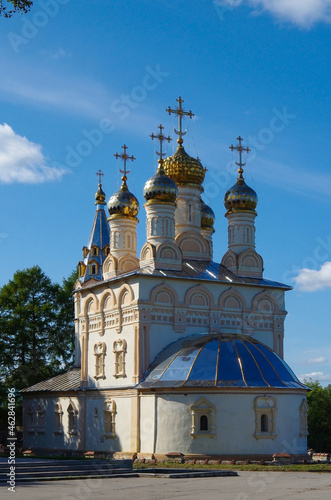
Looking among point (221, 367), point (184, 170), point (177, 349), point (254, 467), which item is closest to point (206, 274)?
point (177, 349)

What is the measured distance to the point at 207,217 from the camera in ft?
103

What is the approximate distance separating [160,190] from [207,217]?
6.14 m

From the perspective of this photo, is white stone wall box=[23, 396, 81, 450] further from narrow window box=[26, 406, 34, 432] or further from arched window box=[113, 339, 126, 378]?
arched window box=[113, 339, 126, 378]

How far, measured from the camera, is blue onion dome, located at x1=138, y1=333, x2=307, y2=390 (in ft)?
69.8

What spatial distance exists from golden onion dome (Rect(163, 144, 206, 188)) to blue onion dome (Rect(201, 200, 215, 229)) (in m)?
3.17

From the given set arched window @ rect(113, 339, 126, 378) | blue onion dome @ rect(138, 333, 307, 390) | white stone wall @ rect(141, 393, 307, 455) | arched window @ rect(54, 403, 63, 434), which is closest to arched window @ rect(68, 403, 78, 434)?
arched window @ rect(54, 403, 63, 434)

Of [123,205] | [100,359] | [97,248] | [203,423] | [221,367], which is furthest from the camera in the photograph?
[97,248]

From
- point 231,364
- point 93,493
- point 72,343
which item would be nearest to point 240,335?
point 231,364

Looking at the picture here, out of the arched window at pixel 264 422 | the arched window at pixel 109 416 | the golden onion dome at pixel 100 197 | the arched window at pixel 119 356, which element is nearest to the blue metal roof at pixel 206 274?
the arched window at pixel 119 356

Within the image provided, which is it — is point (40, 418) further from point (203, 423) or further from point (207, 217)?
point (207, 217)

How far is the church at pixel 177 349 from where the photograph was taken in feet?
69.6

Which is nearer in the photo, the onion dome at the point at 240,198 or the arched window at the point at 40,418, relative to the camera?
the onion dome at the point at 240,198

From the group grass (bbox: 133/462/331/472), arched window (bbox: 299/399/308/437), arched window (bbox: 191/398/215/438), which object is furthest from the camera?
arched window (bbox: 299/399/308/437)

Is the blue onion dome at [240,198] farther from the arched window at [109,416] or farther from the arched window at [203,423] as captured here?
the arched window at [203,423]
